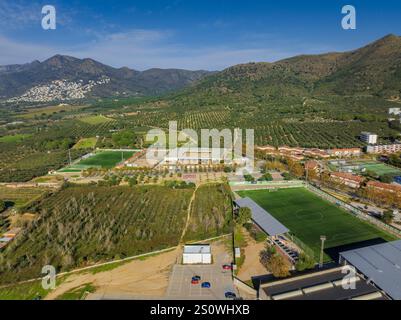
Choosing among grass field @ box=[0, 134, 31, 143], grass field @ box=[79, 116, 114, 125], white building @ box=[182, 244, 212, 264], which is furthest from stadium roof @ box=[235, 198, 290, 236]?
grass field @ box=[79, 116, 114, 125]

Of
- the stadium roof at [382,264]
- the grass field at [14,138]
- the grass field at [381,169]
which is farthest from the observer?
the grass field at [14,138]

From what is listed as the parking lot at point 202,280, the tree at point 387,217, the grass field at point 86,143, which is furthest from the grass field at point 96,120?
the tree at point 387,217

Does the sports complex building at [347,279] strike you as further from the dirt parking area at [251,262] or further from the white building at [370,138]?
the white building at [370,138]

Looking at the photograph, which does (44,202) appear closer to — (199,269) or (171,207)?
(171,207)

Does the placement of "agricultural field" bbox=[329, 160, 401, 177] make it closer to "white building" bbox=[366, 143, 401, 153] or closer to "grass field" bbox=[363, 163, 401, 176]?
"grass field" bbox=[363, 163, 401, 176]

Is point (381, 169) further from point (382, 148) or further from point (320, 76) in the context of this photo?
point (320, 76)
